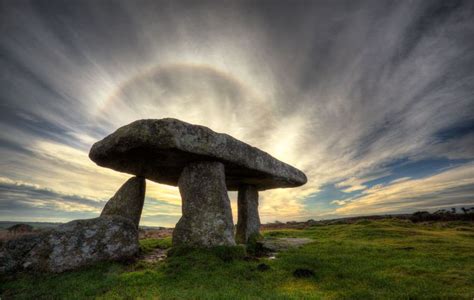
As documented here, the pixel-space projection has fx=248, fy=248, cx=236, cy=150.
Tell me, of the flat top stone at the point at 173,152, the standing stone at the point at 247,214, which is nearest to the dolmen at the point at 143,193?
the flat top stone at the point at 173,152

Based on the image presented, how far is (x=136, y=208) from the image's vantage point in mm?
13812

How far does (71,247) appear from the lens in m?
9.30

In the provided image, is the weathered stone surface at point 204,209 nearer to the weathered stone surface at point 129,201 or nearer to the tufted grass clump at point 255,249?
the tufted grass clump at point 255,249

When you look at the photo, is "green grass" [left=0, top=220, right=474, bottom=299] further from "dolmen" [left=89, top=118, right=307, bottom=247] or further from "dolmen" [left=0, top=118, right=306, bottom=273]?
"dolmen" [left=89, top=118, right=307, bottom=247]

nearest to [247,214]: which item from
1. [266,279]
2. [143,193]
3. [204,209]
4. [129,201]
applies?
[204,209]

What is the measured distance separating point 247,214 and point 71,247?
1007 cm

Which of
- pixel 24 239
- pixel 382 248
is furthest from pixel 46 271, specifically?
pixel 382 248

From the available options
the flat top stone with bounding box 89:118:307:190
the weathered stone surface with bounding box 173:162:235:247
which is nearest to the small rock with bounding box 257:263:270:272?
the weathered stone surface with bounding box 173:162:235:247

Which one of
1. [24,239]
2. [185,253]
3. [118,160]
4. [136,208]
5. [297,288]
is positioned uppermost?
[118,160]

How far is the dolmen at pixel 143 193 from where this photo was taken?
9.13 m

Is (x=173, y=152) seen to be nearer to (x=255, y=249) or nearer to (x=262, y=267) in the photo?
(x=262, y=267)

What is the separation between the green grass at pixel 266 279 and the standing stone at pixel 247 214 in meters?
5.61

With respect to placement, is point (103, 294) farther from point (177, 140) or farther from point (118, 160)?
point (118, 160)

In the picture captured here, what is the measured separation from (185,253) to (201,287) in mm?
3404
